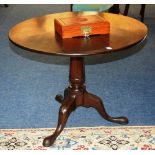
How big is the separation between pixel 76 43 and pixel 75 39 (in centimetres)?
5

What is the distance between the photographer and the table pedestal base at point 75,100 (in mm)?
1709

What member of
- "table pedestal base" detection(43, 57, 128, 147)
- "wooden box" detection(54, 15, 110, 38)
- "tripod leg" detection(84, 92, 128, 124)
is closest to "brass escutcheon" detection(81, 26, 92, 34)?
"wooden box" detection(54, 15, 110, 38)

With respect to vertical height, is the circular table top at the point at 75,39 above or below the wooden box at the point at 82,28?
below

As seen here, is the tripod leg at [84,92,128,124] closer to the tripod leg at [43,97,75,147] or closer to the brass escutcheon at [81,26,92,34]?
the tripod leg at [43,97,75,147]

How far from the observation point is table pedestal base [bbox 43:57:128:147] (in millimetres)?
1709

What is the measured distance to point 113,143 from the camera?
1.74 m

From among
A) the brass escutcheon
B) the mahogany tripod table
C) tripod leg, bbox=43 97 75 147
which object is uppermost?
the brass escutcheon

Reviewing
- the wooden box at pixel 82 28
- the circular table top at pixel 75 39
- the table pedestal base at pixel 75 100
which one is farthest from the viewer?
the table pedestal base at pixel 75 100

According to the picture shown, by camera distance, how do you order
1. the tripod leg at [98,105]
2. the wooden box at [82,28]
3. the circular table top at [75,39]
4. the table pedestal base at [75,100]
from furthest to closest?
1. the tripod leg at [98,105]
2. the table pedestal base at [75,100]
3. the wooden box at [82,28]
4. the circular table top at [75,39]

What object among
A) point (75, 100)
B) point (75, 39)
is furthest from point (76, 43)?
point (75, 100)

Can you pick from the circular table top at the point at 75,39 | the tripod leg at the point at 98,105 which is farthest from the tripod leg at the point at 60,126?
the circular table top at the point at 75,39

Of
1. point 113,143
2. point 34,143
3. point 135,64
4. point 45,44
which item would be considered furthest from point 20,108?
point 135,64

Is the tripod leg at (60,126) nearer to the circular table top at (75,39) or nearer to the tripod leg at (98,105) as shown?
the tripod leg at (98,105)

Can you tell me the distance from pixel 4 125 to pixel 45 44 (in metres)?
0.85
